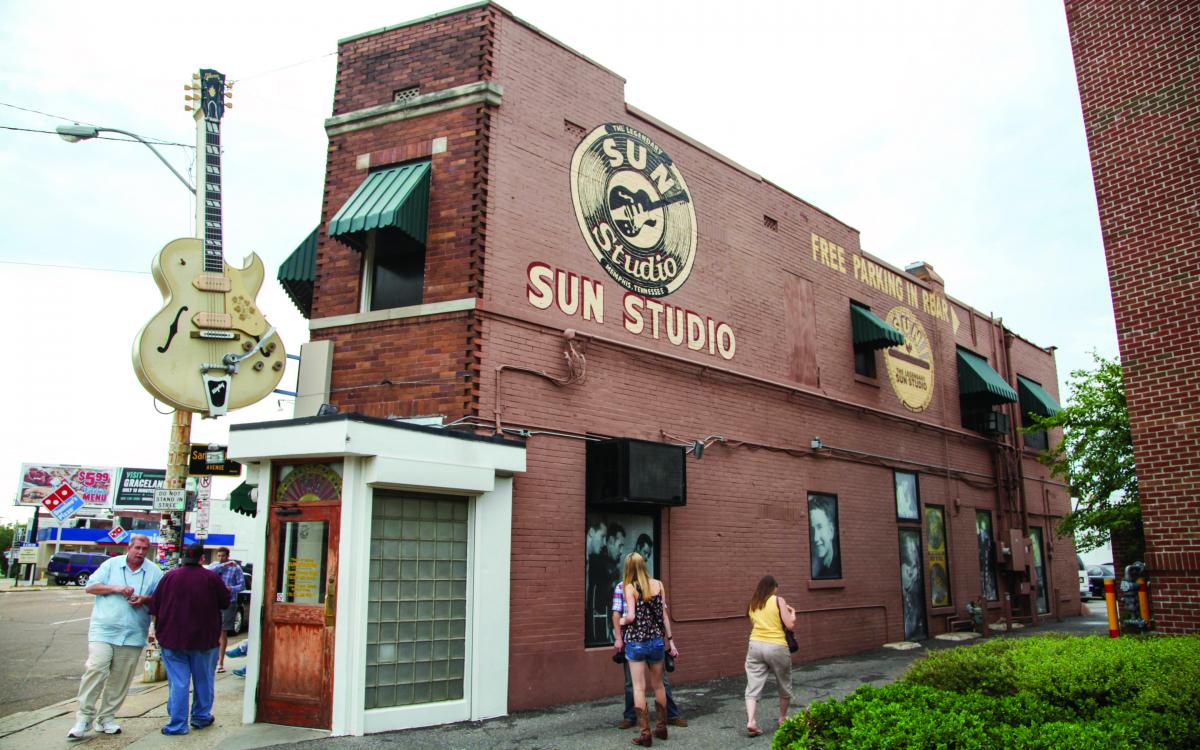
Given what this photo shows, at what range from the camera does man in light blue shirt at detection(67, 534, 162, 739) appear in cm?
826

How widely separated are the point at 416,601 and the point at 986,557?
15747 mm

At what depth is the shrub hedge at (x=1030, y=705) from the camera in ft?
16.7

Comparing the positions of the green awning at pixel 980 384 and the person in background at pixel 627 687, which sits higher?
the green awning at pixel 980 384

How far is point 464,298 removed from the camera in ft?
34.2

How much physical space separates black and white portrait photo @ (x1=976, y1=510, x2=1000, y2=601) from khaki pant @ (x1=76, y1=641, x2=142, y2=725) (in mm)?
17454

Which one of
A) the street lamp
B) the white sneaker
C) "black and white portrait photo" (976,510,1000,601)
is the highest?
the street lamp

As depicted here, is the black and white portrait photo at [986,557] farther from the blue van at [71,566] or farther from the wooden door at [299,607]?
the blue van at [71,566]

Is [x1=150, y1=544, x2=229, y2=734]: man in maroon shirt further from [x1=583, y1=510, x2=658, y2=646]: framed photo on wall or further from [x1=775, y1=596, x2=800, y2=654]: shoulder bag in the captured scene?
[x1=775, y1=596, x2=800, y2=654]: shoulder bag

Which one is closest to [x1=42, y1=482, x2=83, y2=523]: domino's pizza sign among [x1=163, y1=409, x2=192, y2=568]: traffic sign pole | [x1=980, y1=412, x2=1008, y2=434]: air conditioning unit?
[x1=163, y1=409, x2=192, y2=568]: traffic sign pole

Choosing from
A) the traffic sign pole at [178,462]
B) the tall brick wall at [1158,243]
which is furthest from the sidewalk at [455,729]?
the tall brick wall at [1158,243]

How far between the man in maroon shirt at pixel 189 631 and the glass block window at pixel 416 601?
1.64 meters

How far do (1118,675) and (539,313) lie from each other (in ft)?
23.9

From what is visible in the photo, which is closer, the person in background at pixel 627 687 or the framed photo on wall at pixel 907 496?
the person in background at pixel 627 687

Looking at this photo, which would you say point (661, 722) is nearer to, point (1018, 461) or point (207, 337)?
point (207, 337)
